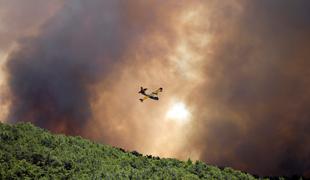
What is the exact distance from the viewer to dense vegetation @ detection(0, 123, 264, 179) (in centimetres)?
11144

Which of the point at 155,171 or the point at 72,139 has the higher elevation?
the point at 72,139

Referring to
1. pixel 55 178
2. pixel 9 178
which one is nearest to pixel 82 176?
pixel 55 178

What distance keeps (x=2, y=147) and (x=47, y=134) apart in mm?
17963

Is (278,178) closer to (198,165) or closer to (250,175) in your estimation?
(250,175)

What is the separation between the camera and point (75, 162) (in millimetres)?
117938

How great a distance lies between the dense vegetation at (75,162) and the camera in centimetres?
11144

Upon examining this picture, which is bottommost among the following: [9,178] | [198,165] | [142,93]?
[9,178]

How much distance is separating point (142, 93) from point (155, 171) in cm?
1927

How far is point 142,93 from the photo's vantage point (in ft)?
440

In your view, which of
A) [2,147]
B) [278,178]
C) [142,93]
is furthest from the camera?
[278,178]

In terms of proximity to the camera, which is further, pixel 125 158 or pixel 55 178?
pixel 125 158

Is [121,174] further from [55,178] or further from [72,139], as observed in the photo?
[72,139]

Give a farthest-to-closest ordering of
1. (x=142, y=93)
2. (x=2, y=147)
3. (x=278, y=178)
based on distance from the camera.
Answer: (x=278, y=178) → (x=142, y=93) → (x=2, y=147)

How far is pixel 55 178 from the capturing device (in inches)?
4274
